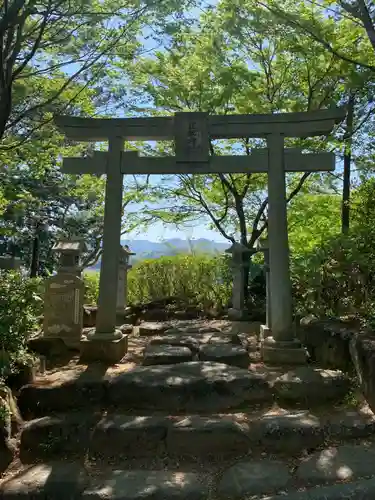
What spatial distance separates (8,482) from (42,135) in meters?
7.17

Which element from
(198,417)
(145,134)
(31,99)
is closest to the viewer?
(198,417)

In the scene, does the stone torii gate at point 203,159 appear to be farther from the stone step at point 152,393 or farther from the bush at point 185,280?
the bush at point 185,280

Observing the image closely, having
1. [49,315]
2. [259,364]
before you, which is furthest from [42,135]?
[259,364]

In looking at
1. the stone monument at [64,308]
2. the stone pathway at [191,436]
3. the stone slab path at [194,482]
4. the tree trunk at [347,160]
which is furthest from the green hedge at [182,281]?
the stone slab path at [194,482]

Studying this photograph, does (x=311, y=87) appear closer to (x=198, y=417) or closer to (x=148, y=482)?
(x=198, y=417)

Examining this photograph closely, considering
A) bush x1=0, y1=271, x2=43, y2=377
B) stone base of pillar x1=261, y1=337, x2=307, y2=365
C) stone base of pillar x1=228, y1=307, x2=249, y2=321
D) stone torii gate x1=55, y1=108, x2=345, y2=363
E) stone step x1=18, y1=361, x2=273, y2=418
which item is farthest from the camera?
stone base of pillar x1=228, y1=307, x2=249, y2=321

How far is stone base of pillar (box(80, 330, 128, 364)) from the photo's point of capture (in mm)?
5828

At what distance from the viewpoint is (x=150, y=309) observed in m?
12.9

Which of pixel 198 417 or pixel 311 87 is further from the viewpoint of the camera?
pixel 311 87

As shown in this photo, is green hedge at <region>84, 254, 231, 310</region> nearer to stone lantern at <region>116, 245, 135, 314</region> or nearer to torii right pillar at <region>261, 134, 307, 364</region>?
stone lantern at <region>116, 245, 135, 314</region>

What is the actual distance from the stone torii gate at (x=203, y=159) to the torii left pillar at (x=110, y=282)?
15 millimetres

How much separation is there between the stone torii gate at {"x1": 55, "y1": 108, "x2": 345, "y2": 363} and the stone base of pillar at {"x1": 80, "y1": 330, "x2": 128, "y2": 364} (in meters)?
0.18

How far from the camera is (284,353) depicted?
586 centimetres

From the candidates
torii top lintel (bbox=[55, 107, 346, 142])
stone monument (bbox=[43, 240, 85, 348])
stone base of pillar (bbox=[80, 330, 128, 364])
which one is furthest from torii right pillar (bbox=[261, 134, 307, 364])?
stone monument (bbox=[43, 240, 85, 348])
